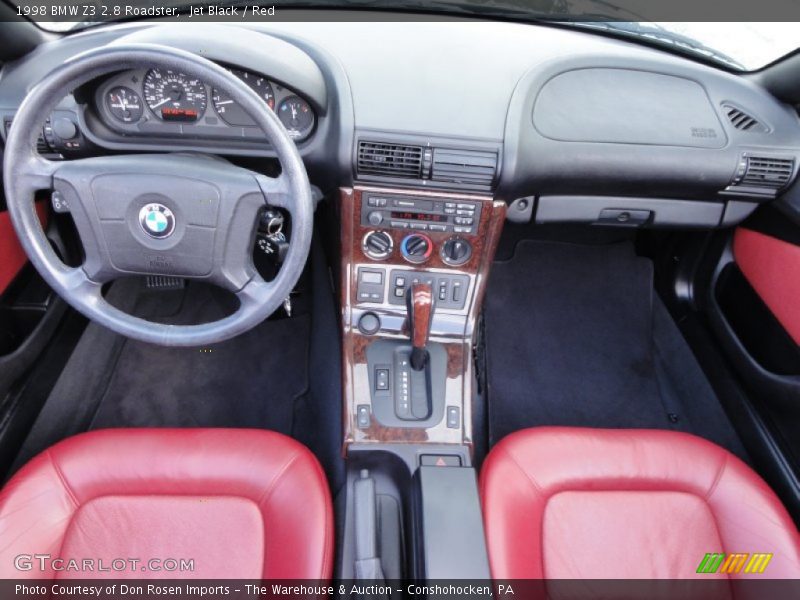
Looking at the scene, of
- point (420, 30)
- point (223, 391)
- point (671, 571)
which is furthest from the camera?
point (223, 391)

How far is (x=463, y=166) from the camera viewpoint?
147cm

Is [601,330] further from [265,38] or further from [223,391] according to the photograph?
[265,38]

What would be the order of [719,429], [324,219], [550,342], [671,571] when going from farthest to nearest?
[550,342]
[719,429]
[324,219]
[671,571]

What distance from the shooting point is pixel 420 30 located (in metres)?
1.65

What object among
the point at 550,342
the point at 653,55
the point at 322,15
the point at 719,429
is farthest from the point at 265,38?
the point at 719,429

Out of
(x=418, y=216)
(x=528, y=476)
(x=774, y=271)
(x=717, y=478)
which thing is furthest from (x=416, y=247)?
(x=774, y=271)

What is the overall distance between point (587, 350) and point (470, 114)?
3.98 feet

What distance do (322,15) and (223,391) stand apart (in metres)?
1.34

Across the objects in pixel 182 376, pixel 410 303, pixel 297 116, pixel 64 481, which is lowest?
pixel 182 376

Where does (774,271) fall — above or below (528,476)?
above

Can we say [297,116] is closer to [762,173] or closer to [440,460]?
[440,460]

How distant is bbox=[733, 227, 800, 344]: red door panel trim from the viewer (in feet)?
5.41

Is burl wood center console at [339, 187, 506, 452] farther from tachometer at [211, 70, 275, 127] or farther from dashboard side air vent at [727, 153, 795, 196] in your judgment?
dashboard side air vent at [727, 153, 795, 196]

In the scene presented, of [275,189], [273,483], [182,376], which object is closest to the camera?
[275,189]
